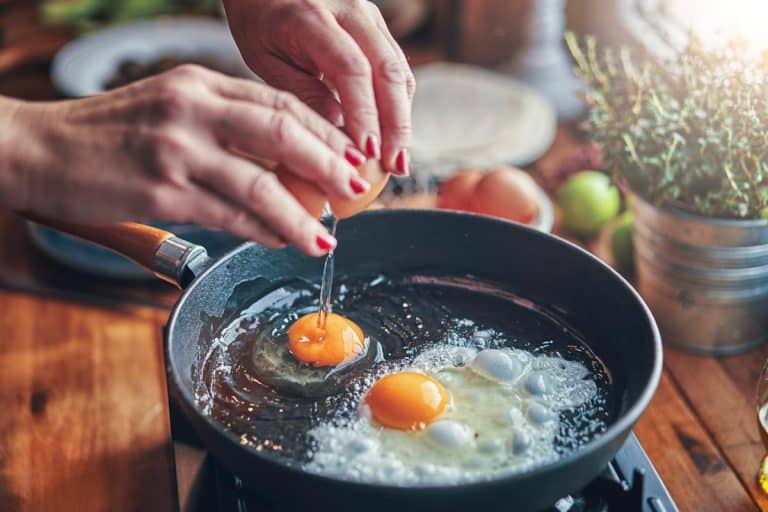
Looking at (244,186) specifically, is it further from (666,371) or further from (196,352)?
(666,371)

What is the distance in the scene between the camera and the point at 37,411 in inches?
56.1

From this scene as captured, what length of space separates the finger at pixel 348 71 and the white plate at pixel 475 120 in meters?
0.86

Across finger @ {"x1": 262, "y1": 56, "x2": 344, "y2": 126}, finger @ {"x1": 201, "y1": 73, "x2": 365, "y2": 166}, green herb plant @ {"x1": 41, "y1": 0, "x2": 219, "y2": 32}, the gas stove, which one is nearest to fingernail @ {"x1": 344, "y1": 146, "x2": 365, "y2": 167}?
finger @ {"x1": 201, "y1": 73, "x2": 365, "y2": 166}

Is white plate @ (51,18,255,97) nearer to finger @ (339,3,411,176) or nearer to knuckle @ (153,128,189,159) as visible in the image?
finger @ (339,3,411,176)

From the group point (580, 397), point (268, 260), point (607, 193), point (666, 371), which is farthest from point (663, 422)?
point (268, 260)

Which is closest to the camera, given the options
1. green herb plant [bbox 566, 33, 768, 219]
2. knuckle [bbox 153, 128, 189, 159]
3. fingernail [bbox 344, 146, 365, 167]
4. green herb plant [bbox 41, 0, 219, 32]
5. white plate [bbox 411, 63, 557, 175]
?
knuckle [bbox 153, 128, 189, 159]

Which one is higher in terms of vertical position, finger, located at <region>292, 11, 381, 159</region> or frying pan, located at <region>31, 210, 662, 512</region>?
finger, located at <region>292, 11, 381, 159</region>

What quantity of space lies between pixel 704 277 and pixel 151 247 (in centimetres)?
88

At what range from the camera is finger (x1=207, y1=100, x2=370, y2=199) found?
0.83 metres

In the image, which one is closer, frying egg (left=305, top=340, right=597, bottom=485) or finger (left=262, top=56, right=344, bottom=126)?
frying egg (left=305, top=340, right=597, bottom=485)

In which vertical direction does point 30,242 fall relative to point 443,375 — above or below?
below

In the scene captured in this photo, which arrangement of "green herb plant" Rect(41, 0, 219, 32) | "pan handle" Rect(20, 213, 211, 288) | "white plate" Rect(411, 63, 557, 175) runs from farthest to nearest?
"green herb plant" Rect(41, 0, 219, 32), "white plate" Rect(411, 63, 557, 175), "pan handle" Rect(20, 213, 211, 288)

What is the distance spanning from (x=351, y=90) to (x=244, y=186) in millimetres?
238

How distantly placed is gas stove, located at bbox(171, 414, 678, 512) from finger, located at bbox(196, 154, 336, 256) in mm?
360
